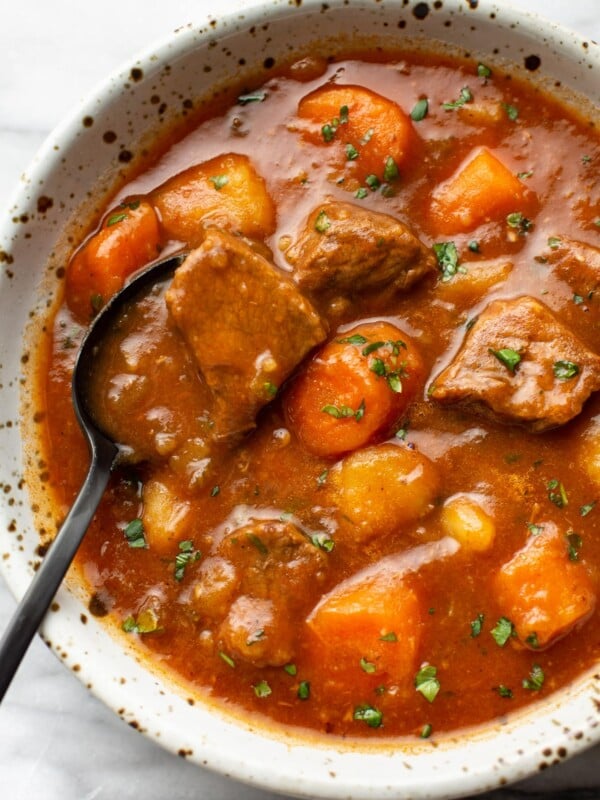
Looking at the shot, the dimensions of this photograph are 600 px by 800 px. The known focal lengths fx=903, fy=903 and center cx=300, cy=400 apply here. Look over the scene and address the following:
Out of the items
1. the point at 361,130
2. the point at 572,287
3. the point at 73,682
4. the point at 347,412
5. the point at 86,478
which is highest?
the point at 361,130

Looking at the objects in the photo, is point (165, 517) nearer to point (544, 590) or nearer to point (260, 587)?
point (260, 587)

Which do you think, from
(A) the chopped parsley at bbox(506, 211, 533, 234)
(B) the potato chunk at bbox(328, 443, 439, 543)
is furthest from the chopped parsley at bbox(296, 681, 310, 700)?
(A) the chopped parsley at bbox(506, 211, 533, 234)

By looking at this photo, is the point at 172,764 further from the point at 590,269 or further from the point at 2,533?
the point at 590,269

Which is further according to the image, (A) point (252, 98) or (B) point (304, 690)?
(A) point (252, 98)

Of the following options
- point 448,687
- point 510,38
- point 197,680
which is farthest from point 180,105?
point 448,687

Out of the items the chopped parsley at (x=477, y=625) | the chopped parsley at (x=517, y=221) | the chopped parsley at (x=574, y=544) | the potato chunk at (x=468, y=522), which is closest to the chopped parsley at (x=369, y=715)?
the chopped parsley at (x=477, y=625)

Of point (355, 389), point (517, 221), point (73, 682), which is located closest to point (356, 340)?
point (355, 389)

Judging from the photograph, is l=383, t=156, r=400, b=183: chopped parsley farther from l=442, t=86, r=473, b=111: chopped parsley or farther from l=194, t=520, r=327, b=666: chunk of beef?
l=194, t=520, r=327, b=666: chunk of beef

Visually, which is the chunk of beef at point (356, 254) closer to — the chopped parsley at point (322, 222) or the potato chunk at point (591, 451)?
the chopped parsley at point (322, 222)
